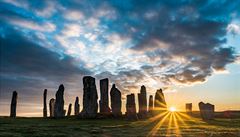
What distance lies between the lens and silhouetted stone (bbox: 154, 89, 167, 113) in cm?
6072

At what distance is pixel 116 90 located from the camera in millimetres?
49375

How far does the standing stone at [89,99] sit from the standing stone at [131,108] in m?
5.54

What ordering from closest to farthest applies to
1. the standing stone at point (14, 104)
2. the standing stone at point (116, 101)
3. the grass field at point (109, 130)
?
the grass field at point (109, 130)
the standing stone at point (116, 101)
the standing stone at point (14, 104)

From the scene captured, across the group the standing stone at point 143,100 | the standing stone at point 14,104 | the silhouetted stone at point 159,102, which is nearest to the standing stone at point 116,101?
the standing stone at point 143,100

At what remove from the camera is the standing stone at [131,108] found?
154ft

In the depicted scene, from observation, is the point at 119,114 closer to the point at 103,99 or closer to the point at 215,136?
the point at 103,99

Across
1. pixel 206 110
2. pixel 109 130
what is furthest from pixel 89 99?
pixel 206 110

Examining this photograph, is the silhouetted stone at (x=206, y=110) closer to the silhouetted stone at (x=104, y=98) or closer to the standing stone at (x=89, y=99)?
the silhouetted stone at (x=104, y=98)

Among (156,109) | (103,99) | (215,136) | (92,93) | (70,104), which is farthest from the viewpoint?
(70,104)

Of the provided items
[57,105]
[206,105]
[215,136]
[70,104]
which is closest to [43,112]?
[70,104]

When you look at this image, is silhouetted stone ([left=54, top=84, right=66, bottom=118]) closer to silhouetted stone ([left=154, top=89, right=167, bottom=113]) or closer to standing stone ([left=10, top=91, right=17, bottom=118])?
standing stone ([left=10, top=91, right=17, bottom=118])

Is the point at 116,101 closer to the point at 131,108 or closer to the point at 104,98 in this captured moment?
the point at 104,98

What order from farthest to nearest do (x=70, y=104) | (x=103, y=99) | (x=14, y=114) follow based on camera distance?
1. (x=70, y=104)
2. (x=14, y=114)
3. (x=103, y=99)

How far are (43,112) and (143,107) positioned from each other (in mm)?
21739
